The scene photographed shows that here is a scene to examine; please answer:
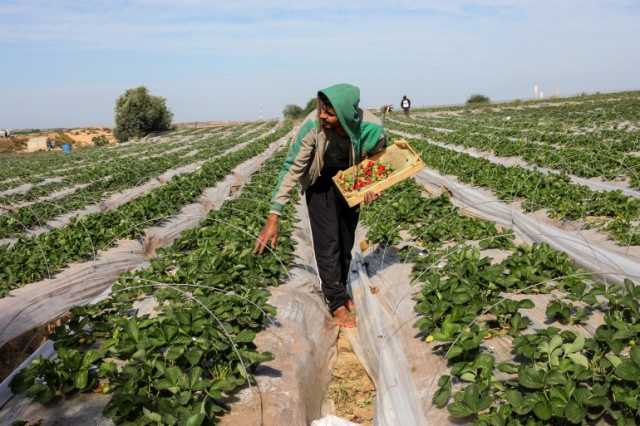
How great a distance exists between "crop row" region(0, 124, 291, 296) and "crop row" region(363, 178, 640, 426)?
3.43m

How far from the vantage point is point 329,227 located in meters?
4.87

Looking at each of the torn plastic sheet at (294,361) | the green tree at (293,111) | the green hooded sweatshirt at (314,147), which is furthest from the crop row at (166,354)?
the green tree at (293,111)

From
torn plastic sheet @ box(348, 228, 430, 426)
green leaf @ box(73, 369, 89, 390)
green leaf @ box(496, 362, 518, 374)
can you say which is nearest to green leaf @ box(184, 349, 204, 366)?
green leaf @ box(73, 369, 89, 390)

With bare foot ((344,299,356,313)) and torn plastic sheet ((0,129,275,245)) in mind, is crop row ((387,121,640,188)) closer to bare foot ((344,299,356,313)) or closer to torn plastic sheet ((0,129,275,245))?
bare foot ((344,299,356,313))

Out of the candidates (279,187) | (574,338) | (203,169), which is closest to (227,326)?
(279,187)

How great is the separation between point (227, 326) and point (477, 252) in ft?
7.49

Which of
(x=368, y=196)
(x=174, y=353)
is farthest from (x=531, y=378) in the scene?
(x=368, y=196)

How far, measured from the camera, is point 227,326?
3578mm

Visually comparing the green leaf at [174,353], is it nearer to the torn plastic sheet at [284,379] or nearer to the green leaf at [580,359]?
the torn plastic sheet at [284,379]

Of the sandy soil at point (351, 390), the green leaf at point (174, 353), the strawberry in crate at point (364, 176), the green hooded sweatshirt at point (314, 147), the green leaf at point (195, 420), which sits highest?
the green hooded sweatshirt at point (314, 147)

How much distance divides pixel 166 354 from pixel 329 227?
2067mm

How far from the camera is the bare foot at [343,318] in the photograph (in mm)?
5039

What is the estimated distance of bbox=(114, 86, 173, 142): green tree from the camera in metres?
47.7

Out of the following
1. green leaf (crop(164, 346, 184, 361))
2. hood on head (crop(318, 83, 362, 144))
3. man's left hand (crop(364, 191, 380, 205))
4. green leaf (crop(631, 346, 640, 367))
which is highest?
hood on head (crop(318, 83, 362, 144))
